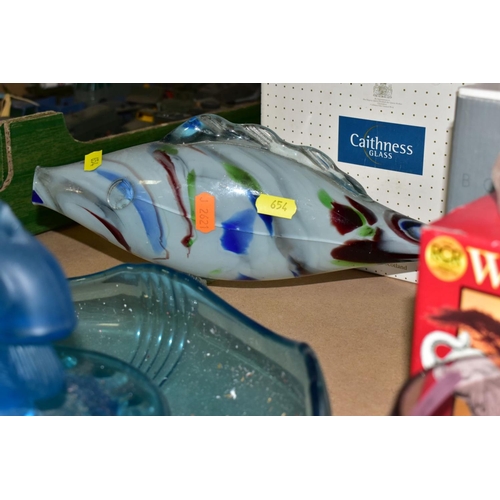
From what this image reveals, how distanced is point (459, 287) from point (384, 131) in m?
0.87

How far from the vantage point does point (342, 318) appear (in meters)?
1.71

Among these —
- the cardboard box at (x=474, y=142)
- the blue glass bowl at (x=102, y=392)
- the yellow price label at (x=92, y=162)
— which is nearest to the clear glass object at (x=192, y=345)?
the blue glass bowl at (x=102, y=392)

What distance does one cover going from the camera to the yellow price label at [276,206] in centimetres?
152

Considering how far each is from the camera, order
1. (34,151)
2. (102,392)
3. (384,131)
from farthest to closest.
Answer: (34,151)
(384,131)
(102,392)

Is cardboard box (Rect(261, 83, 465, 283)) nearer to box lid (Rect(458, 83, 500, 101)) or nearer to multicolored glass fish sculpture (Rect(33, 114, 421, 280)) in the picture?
multicolored glass fish sculpture (Rect(33, 114, 421, 280))

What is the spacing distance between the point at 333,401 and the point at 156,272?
460mm

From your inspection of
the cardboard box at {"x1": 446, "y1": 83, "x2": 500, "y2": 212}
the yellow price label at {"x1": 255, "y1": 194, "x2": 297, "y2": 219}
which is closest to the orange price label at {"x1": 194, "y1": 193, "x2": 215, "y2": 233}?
the yellow price label at {"x1": 255, "y1": 194, "x2": 297, "y2": 219}

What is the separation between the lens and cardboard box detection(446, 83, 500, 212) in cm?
131

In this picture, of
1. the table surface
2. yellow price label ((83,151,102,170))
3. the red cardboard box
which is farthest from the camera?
yellow price label ((83,151,102,170))

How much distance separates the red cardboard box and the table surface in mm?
373

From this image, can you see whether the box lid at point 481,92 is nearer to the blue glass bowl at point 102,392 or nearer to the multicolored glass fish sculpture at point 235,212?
the multicolored glass fish sculpture at point 235,212

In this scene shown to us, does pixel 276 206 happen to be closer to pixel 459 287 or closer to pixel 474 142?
pixel 474 142

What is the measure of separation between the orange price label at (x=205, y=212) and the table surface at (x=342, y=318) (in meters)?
0.29

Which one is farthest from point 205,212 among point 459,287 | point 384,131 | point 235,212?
point 459,287
